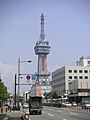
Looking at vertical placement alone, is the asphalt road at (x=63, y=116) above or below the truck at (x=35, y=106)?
below

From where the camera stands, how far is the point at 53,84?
19362cm

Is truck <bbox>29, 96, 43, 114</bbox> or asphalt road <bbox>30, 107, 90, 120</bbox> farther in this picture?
truck <bbox>29, 96, 43, 114</bbox>

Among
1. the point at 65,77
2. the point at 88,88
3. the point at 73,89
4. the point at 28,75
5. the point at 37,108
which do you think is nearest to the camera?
the point at 37,108

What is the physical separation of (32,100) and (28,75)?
1054cm

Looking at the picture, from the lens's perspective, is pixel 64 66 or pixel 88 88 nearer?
pixel 88 88

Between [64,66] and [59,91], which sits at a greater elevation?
[64,66]

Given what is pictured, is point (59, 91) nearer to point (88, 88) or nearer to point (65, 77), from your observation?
point (65, 77)

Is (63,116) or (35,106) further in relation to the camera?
(35,106)

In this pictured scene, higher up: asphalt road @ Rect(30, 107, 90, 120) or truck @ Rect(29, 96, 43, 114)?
truck @ Rect(29, 96, 43, 114)

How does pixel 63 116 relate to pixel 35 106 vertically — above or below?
below

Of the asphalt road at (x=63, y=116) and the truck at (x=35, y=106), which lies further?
the truck at (x=35, y=106)

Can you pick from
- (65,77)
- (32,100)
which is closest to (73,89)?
(65,77)

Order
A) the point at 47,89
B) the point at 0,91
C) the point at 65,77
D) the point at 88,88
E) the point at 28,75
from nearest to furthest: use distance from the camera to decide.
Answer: the point at 28,75 → the point at 0,91 → the point at 88,88 → the point at 65,77 → the point at 47,89

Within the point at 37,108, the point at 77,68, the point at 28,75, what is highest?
the point at 77,68
